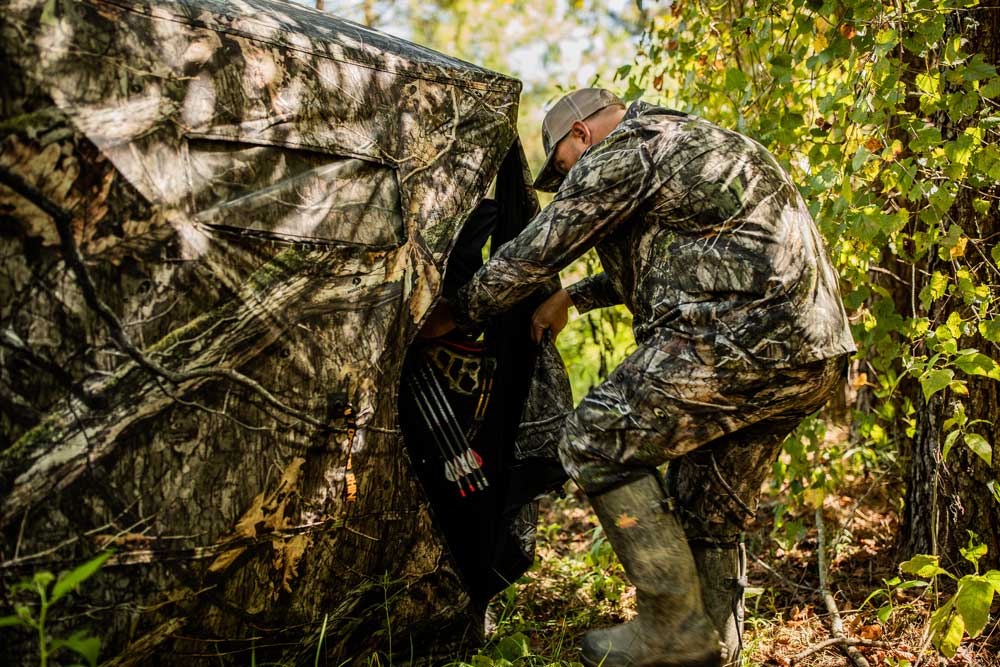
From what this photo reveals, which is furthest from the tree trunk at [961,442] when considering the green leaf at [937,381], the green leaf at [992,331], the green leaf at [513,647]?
the green leaf at [513,647]

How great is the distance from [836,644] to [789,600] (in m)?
0.49

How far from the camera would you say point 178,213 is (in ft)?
7.52

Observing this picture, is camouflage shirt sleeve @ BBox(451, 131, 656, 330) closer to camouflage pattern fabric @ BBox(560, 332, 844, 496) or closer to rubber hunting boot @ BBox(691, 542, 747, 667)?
camouflage pattern fabric @ BBox(560, 332, 844, 496)

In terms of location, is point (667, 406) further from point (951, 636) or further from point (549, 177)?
point (951, 636)

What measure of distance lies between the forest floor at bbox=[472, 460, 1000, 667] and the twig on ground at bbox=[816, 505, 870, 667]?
3cm

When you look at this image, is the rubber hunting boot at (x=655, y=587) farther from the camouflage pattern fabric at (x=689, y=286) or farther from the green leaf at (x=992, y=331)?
the green leaf at (x=992, y=331)

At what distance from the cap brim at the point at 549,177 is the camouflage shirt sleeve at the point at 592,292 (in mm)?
403

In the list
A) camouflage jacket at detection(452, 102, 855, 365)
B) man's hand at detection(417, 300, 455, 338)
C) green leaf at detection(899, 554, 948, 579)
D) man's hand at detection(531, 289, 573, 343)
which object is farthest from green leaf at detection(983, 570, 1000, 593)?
man's hand at detection(417, 300, 455, 338)

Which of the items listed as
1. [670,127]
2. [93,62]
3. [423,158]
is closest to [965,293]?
[670,127]

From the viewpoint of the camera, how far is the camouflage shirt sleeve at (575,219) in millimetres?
2707

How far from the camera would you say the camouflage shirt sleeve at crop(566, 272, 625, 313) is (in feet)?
11.0

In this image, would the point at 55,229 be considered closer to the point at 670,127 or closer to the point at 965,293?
the point at 670,127

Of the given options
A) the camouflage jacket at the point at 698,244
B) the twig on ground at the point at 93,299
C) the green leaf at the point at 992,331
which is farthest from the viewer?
the green leaf at the point at 992,331

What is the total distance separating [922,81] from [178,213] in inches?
102
